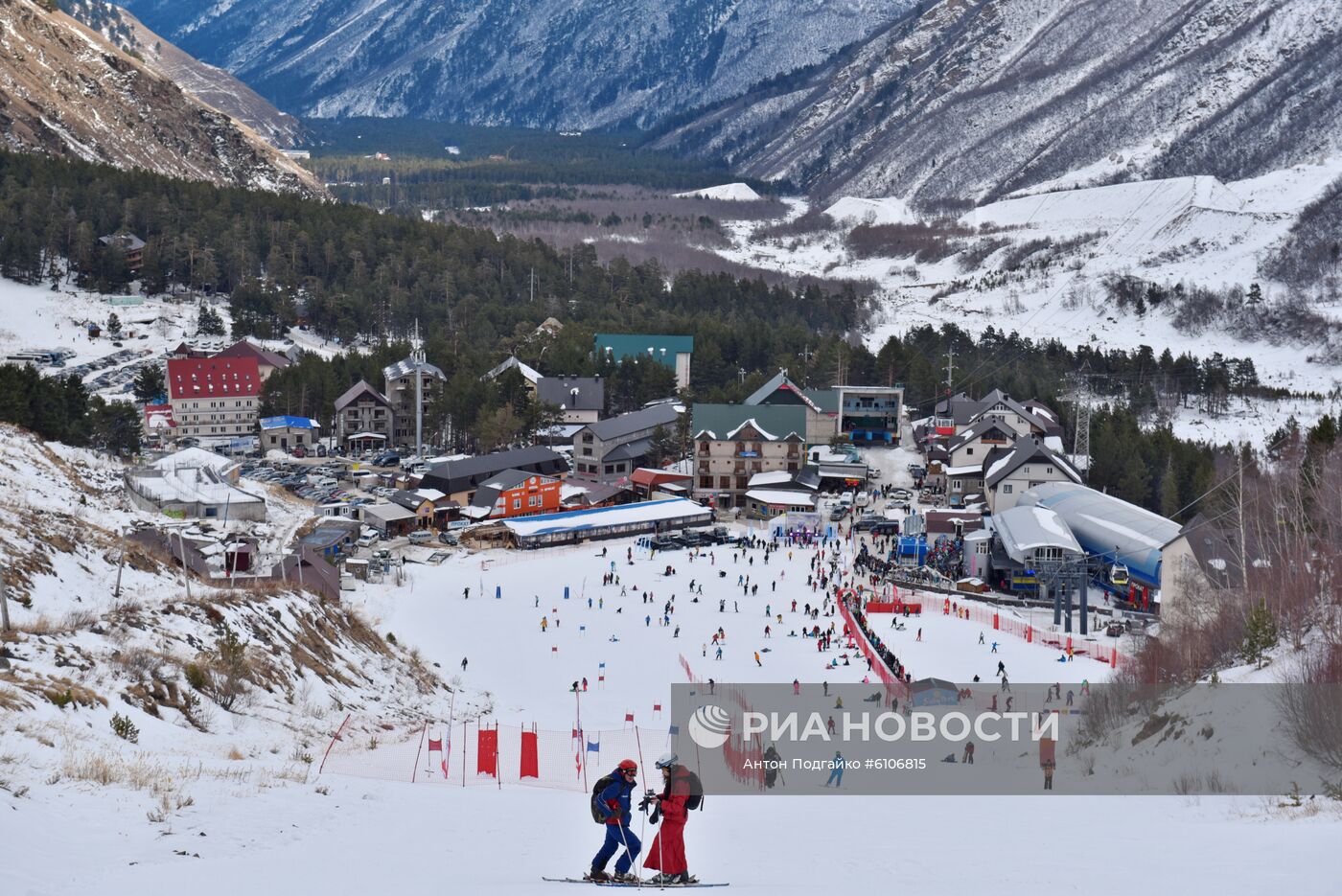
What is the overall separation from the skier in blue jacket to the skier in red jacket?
193mm

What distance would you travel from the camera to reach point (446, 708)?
19.3 meters

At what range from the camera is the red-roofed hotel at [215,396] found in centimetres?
5884

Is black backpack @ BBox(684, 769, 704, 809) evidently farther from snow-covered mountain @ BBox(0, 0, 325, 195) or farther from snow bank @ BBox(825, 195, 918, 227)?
snow bank @ BBox(825, 195, 918, 227)

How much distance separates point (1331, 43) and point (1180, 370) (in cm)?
11777

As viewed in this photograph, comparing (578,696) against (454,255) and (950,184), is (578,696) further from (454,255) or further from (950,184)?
(950,184)

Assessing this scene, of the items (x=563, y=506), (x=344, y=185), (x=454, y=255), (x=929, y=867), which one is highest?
(x=344, y=185)

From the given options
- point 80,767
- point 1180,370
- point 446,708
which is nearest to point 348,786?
point 80,767

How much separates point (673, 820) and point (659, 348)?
198 ft

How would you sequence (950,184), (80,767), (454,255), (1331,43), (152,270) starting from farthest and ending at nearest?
(950,184) < (1331,43) < (454,255) < (152,270) < (80,767)

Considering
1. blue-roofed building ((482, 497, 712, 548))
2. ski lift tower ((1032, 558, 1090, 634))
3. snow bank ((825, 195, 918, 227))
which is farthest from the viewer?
snow bank ((825, 195, 918, 227))

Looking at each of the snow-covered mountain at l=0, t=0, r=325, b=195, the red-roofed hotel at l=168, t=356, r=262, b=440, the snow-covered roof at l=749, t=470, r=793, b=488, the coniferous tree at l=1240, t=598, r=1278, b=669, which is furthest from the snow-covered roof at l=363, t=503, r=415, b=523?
the snow-covered mountain at l=0, t=0, r=325, b=195

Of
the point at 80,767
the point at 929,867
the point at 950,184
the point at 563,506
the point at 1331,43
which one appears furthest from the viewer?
the point at 950,184

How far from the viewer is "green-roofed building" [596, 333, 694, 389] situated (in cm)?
6825

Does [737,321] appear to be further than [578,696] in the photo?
Yes
